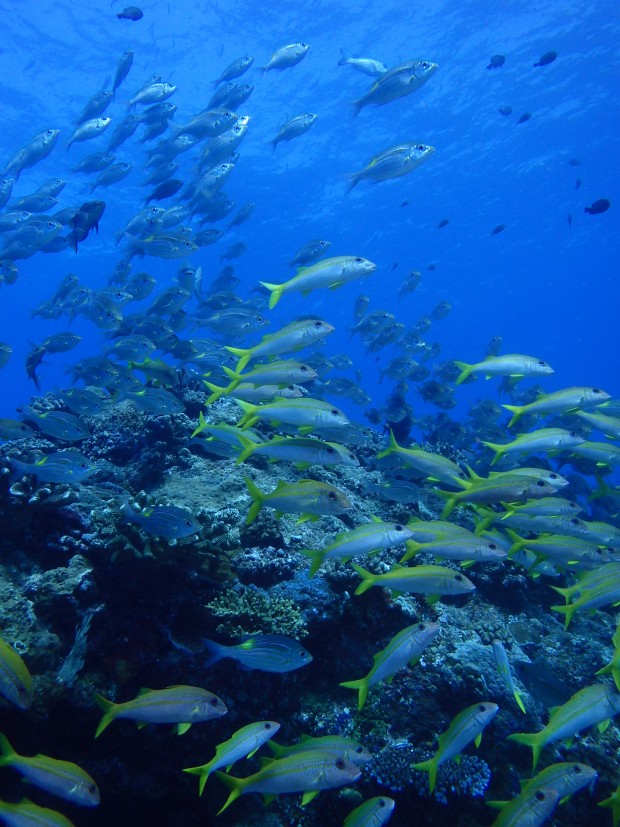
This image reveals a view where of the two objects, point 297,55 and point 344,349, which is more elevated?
point 344,349

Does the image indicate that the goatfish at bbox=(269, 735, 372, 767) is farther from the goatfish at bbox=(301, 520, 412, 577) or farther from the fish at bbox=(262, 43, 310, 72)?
the fish at bbox=(262, 43, 310, 72)

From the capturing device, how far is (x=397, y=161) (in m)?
6.20

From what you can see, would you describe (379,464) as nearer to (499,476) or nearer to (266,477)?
(266,477)

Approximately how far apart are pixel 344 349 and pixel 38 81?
9314 centimetres

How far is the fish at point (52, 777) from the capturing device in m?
2.83

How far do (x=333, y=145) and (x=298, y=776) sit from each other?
129ft

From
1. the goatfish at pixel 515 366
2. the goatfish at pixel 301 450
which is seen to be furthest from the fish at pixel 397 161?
the goatfish at pixel 301 450

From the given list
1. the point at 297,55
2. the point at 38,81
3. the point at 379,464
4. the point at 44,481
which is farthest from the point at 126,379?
the point at 38,81

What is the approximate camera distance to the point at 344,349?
381ft

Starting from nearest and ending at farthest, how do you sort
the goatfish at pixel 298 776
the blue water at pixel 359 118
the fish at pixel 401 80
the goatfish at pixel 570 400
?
the goatfish at pixel 298 776, the goatfish at pixel 570 400, the fish at pixel 401 80, the blue water at pixel 359 118

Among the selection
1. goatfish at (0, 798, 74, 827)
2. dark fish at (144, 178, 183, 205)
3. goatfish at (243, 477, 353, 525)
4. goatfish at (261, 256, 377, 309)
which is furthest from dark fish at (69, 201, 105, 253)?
goatfish at (0, 798, 74, 827)

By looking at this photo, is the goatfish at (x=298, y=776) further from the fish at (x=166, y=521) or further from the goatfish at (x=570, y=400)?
the goatfish at (x=570, y=400)

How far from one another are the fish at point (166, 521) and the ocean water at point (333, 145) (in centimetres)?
66

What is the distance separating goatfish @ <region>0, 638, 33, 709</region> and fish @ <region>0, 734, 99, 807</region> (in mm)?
227
